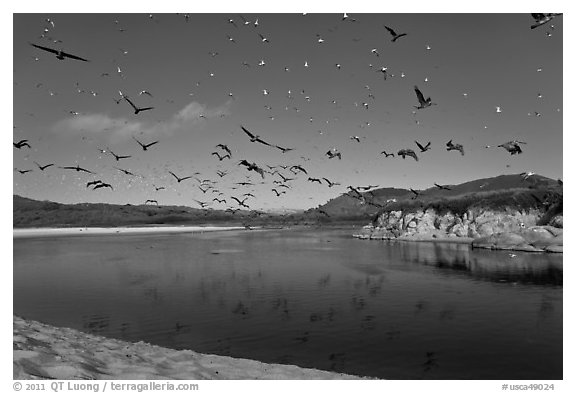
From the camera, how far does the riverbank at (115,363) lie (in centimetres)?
1159

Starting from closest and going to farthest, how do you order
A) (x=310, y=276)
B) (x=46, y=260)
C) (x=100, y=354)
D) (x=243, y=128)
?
(x=100, y=354) < (x=243, y=128) < (x=310, y=276) < (x=46, y=260)

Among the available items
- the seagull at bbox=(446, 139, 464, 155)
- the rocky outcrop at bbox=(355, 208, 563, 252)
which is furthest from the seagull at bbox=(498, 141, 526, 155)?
the rocky outcrop at bbox=(355, 208, 563, 252)

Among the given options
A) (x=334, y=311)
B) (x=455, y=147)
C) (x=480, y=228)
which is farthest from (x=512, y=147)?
(x=480, y=228)

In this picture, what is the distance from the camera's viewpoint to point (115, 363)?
13.9 metres

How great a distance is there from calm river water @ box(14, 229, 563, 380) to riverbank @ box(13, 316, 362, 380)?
4.01m

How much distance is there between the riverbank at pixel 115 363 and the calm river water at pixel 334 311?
13.2ft

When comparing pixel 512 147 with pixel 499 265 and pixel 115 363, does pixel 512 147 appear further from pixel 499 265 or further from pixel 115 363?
pixel 499 265

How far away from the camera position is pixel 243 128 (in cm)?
1803

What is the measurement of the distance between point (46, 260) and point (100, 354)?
55.5m

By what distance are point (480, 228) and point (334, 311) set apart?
77446 millimetres

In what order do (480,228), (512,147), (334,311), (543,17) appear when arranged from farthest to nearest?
(480,228) → (334,311) → (512,147) → (543,17)

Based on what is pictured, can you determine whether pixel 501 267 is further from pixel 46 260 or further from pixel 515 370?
pixel 46 260

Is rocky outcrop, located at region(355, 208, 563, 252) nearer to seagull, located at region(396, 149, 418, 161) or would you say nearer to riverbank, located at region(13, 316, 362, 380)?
seagull, located at region(396, 149, 418, 161)
